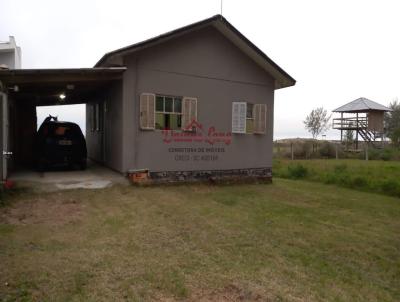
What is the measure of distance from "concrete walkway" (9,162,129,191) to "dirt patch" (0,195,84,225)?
0.99m

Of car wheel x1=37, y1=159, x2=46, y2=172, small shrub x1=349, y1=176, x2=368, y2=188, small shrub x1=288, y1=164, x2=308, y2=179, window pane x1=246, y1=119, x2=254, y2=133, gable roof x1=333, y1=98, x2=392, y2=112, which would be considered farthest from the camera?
gable roof x1=333, y1=98, x2=392, y2=112

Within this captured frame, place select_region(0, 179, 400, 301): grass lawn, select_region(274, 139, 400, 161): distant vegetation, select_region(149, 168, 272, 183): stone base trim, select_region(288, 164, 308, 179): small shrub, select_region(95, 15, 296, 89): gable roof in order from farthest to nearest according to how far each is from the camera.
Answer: select_region(274, 139, 400, 161): distant vegetation
select_region(288, 164, 308, 179): small shrub
select_region(149, 168, 272, 183): stone base trim
select_region(95, 15, 296, 89): gable roof
select_region(0, 179, 400, 301): grass lawn

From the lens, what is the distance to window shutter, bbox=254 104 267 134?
1224cm

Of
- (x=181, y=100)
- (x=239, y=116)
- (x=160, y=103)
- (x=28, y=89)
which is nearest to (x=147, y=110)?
(x=160, y=103)

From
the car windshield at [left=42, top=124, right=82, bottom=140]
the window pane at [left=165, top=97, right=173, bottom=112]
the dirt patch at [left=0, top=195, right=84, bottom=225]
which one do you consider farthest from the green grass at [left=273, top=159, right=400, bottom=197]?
the dirt patch at [left=0, top=195, right=84, bottom=225]

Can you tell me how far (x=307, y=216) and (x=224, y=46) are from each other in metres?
6.60

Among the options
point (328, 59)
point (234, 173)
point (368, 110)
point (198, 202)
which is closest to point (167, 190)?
point (198, 202)

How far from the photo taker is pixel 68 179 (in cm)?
937

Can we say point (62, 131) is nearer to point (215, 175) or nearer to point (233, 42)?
point (215, 175)

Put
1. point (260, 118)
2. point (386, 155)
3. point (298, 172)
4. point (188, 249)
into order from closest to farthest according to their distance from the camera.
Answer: point (188, 249) → point (260, 118) → point (298, 172) → point (386, 155)

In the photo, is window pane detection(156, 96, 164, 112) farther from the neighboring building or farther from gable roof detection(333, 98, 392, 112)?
gable roof detection(333, 98, 392, 112)

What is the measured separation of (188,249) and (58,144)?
7.21m

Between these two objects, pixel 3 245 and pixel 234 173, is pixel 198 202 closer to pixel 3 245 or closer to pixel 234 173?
pixel 234 173

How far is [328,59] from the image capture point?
73.6 feet
